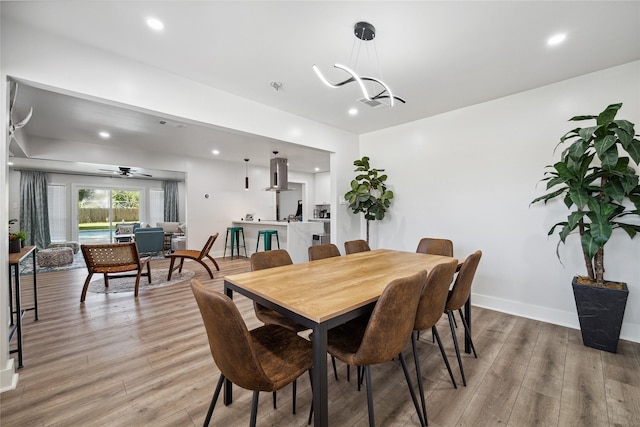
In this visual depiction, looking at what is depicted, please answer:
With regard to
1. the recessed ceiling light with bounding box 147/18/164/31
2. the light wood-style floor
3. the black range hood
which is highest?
the recessed ceiling light with bounding box 147/18/164/31

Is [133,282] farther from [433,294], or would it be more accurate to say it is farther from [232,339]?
[433,294]

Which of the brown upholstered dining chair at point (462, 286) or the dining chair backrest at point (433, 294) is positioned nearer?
the dining chair backrest at point (433, 294)

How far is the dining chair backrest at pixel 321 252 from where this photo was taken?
8.37 ft

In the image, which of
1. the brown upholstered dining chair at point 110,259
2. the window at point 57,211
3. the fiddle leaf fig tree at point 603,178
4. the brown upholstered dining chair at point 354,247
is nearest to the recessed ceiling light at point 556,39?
the fiddle leaf fig tree at point 603,178

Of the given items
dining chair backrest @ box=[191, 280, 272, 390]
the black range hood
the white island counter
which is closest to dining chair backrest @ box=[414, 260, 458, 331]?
dining chair backrest @ box=[191, 280, 272, 390]

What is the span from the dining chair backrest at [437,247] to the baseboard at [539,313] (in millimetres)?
1009

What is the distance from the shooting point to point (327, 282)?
5.51ft

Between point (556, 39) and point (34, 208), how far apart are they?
10.9 metres

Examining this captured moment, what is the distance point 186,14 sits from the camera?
1.87m

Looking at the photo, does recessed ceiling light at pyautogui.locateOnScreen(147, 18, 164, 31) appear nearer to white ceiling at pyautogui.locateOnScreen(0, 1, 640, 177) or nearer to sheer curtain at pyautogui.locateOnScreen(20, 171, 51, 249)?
white ceiling at pyautogui.locateOnScreen(0, 1, 640, 177)

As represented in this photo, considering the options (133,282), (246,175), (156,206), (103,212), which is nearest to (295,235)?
(246,175)

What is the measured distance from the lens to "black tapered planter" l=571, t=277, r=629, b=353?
7.31 ft

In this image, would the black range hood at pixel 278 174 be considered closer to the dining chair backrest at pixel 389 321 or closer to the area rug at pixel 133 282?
the area rug at pixel 133 282

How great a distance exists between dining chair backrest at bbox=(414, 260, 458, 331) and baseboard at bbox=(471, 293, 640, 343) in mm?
2111
